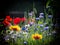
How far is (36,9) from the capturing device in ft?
3.63

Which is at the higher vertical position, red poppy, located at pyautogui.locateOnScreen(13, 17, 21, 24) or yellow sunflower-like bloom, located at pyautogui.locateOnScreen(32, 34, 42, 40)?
red poppy, located at pyautogui.locateOnScreen(13, 17, 21, 24)

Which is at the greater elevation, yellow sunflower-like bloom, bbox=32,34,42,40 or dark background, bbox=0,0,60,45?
dark background, bbox=0,0,60,45

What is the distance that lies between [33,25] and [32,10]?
0.16 m

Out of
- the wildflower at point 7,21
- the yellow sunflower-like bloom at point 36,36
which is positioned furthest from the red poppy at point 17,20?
the yellow sunflower-like bloom at point 36,36

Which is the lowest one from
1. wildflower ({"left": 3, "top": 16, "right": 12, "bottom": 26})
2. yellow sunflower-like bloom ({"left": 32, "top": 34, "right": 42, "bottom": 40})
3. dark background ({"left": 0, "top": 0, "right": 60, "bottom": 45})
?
yellow sunflower-like bloom ({"left": 32, "top": 34, "right": 42, "bottom": 40})

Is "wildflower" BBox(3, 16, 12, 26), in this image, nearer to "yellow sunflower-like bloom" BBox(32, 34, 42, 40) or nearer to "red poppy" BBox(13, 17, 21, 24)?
"red poppy" BBox(13, 17, 21, 24)

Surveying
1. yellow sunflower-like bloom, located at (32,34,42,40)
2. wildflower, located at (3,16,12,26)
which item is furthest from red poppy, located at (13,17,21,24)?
yellow sunflower-like bloom, located at (32,34,42,40)

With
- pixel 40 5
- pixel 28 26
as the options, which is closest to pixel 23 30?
pixel 28 26

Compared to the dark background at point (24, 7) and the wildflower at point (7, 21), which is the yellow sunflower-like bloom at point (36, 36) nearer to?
the dark background at point (24, 7)

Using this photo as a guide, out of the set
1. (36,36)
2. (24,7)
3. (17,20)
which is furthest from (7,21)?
(36,36)

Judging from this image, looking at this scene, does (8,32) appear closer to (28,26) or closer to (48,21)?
(28,26)

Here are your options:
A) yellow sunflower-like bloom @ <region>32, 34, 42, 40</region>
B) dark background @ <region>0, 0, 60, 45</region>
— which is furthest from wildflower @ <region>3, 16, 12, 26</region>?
yellow sunflower-like bloom @ <region>32, 34, 42, 40</region>

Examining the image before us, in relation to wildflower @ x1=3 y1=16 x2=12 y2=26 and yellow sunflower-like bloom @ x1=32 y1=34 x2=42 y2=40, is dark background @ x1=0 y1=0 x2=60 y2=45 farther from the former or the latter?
yellow sunflower-like bloom @ x1=32 y1=34 x2=42 y2=40

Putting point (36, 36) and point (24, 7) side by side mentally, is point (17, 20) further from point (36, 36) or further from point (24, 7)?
point (36, 36)
